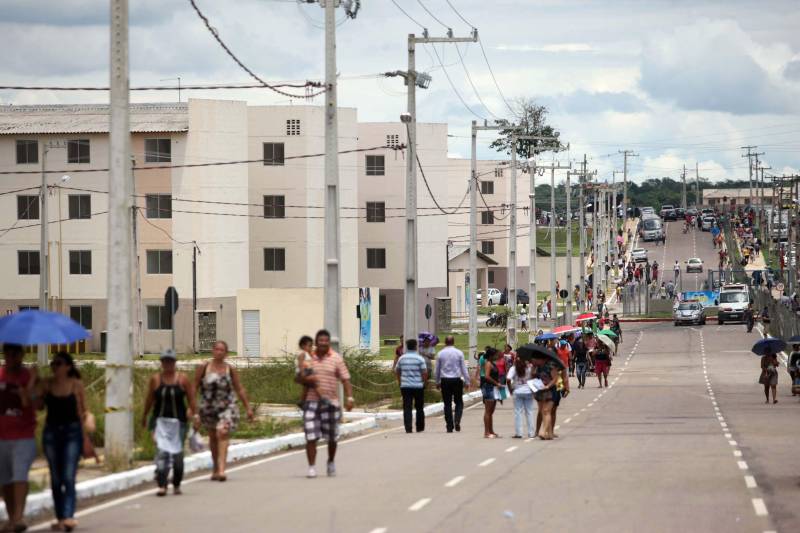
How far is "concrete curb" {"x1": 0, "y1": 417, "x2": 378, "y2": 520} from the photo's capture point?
1569 centimetres

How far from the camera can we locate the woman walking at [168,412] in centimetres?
1677

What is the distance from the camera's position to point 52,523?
1481cm

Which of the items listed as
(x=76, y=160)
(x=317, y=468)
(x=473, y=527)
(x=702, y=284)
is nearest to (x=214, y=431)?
(x=317, y=468)

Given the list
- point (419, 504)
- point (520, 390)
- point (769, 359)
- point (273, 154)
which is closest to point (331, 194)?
point (520, 390)

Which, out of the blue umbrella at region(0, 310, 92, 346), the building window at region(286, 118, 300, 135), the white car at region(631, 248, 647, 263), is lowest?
the blue umbrella at region(0, 310, 92, 346)

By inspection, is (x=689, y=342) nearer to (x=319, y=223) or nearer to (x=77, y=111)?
(x=319, y=223)

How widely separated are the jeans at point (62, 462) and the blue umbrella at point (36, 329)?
36.2 inches

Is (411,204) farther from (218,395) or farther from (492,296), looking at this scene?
(492,296)

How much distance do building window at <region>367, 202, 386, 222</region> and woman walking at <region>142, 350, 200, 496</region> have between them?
70.5 meters

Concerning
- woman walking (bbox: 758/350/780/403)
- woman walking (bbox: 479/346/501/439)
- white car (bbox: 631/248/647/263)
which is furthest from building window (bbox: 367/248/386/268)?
woman walking (bbox: 479/346/501/439)

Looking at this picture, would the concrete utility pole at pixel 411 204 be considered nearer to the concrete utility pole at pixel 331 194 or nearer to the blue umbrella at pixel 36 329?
the concrete utility pole at pixel 331 194

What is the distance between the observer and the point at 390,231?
287 feet

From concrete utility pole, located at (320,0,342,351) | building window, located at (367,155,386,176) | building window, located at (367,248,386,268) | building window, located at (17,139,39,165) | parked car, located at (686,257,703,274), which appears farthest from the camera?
parked car, located at (686,257,703,274)

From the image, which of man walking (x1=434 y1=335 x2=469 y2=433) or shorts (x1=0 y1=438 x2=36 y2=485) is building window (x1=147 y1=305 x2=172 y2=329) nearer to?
man walking (x1=434 y1=335 x2=469 y2=433)
